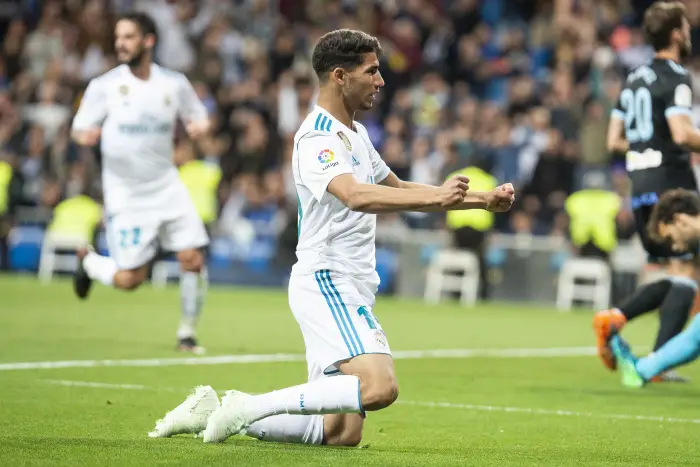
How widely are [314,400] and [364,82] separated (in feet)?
4.94

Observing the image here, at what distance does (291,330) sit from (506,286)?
729 centimetres

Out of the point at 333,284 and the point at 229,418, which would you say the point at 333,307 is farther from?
the point at 229,418

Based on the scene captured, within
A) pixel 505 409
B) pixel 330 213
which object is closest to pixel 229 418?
pixel 330 213

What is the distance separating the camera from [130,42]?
440 inches

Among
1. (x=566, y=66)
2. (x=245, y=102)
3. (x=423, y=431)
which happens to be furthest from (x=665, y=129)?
(x=245, y=102)

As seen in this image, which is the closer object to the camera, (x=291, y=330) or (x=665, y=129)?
(x=665, y=129)

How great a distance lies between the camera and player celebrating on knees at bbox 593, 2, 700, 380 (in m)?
9.68

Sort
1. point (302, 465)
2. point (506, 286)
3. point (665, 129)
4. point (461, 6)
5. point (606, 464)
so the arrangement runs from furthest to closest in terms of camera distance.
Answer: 1. point (461, 6)
2. point (506, 286)
3. point (665, 129)
4. point (606, 464)
5. point (302, 465)

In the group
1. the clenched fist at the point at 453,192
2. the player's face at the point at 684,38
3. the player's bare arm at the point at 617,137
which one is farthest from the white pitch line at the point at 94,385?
the player's face at the point at 684,38

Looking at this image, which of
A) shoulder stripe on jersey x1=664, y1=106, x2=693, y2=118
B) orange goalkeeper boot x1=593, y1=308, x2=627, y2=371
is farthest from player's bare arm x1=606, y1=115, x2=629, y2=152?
orange goalkeeper boot x1=593, y1=308, x2=627, y2=371

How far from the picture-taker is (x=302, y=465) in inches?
232

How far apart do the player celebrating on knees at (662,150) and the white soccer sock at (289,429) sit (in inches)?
138

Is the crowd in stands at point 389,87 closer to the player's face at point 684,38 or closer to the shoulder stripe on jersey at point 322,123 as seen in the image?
the player's face at point 684,38

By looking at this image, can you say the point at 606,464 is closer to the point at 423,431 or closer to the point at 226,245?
the point at 423,431
